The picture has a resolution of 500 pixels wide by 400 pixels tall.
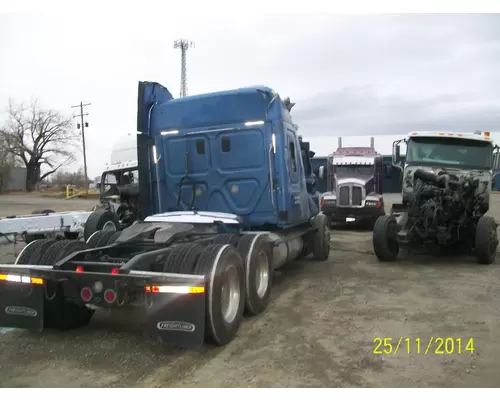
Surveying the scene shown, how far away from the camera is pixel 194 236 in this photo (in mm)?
5758

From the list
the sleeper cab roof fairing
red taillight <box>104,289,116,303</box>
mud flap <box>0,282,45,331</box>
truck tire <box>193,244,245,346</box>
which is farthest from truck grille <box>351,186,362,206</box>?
mud flap <box>0,282,45,331</box>

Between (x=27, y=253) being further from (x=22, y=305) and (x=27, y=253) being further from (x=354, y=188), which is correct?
(x=354, y=188)

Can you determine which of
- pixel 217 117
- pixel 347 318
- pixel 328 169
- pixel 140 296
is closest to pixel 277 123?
pixel 217 117

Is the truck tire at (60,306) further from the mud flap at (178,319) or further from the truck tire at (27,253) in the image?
the mud flap at (178,319)

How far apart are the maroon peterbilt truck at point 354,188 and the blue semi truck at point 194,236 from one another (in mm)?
5655

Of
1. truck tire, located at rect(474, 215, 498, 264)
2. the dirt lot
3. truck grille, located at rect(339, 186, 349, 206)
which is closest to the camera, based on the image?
the dirt lot

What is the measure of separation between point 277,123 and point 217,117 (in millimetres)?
939

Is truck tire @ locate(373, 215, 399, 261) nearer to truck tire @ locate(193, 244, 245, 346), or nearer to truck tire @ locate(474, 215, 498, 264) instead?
truck tire @ locate(474, 215, 498, 264)

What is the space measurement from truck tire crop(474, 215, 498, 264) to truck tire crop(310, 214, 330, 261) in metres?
2.76

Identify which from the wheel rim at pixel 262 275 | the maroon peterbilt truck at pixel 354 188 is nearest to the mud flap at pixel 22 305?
the wheel rim at pixel 262 275

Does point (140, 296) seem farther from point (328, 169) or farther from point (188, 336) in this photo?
point (328, 169)

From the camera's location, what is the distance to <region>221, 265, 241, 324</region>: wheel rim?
456cm
